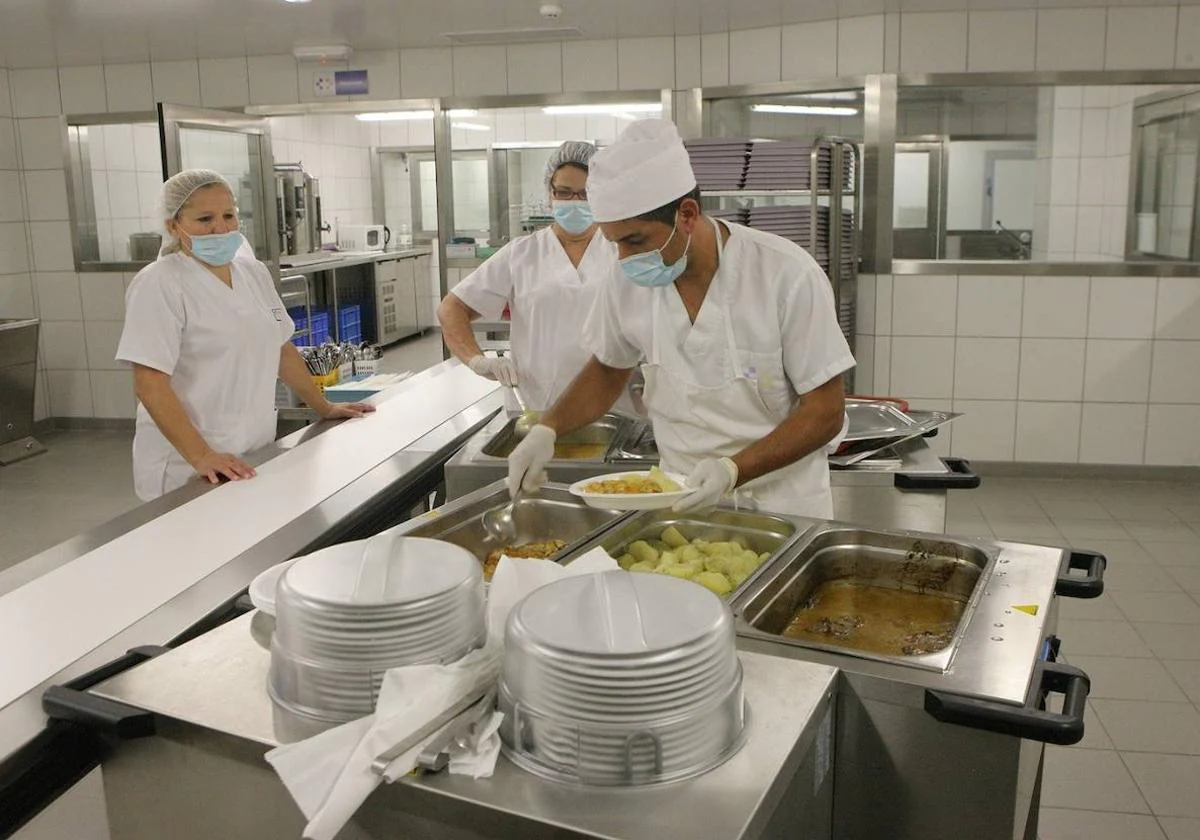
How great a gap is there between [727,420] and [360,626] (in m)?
1.14

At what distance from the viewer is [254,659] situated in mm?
1329

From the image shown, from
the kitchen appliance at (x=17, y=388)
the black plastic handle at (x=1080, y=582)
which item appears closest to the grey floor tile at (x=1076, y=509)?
the black plastic handle at (x=1080, y=582)

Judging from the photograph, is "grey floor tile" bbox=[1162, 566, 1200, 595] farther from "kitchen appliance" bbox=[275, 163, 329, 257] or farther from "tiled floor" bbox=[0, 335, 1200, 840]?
"kitchen appliance" bbox=[275, 163, 329, 257]

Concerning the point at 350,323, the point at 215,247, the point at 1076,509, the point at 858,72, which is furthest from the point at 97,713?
the point at 350,323

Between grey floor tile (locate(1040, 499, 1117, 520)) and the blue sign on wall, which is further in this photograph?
the blue sign on wall

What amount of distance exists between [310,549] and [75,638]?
0.48 meters

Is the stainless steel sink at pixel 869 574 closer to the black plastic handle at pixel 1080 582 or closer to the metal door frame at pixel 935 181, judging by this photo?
the black plastic handle at pixel 1080 582

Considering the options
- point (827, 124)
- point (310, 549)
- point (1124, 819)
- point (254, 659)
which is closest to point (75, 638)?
point (254, 659)

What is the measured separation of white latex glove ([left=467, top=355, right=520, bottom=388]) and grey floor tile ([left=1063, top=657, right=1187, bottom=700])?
6.37 ft

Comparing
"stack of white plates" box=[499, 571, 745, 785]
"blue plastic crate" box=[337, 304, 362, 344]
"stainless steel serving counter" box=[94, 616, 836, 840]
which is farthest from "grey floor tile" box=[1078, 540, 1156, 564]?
"blue plastic crate" box=[337, 304, 362, 344]

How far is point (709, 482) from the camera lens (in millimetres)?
1834

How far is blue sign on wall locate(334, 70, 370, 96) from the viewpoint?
615 cm

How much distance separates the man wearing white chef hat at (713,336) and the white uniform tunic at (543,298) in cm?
83

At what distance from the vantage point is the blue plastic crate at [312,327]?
791cm
